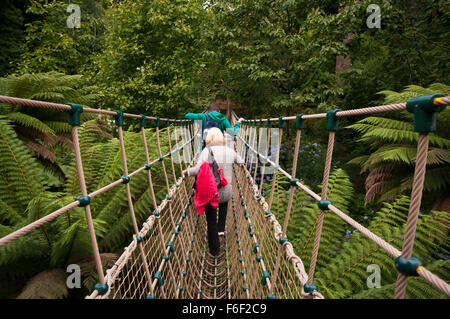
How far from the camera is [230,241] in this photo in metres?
2.15

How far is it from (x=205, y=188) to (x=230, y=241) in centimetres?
76

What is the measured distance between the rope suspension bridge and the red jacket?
0.56ft

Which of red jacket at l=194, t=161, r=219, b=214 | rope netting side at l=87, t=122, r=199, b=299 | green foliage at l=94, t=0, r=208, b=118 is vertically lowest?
rope netting side at l=87, t=122, r=199, b=299

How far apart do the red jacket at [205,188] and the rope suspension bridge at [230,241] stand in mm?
169

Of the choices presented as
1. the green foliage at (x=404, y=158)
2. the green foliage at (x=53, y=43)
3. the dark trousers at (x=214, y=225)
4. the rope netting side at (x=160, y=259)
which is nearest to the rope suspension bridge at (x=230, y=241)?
the rope netting side at (x=160, y=259)

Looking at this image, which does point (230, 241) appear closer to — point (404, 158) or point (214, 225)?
point (214, 225)

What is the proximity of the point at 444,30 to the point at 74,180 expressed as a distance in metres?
3.54

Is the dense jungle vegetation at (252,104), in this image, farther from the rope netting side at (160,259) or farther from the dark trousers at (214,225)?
the dark trousers at (214,225)

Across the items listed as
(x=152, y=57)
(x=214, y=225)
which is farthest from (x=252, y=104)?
(x=214, y=225)

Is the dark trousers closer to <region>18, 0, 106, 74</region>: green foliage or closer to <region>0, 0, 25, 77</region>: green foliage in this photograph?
<region>18, 0, 106, 74</region>: green foliage

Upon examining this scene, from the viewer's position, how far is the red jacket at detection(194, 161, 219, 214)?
1.61 metres

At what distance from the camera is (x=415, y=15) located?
2.84 meters

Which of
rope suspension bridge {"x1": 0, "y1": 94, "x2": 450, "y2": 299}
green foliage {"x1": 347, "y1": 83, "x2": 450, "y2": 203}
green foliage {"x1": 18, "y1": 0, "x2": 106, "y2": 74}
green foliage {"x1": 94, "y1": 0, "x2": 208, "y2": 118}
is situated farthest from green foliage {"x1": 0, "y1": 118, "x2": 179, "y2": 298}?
green foliage {"x1": 18, "y1": 0, "x2": 106, "y2": 74}

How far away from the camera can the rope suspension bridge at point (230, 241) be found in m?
0.37
